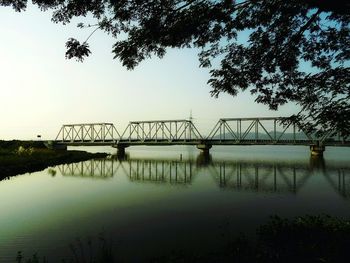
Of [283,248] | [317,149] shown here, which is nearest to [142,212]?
[283,248]

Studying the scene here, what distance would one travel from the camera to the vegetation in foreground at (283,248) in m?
11.3

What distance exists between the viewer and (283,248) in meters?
13.0

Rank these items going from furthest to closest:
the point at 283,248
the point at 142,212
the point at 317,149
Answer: the point at 317,149 < the point at 142,212 < the point at 283,248

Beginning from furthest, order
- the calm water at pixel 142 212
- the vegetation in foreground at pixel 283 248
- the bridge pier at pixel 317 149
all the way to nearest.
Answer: the bridge pier at pixel 317 149 < the calm water at pixel 142 212 < the vegetation in foreground at pixel 283 248

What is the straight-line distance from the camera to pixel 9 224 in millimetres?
19000

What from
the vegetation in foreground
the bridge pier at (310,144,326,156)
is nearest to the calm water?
the vegetation in foreground

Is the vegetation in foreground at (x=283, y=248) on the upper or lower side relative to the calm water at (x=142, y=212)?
upper

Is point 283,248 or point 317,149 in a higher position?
point 317,149

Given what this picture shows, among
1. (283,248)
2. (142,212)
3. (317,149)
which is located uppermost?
(317,149)

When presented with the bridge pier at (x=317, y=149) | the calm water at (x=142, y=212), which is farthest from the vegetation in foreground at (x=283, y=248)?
the bridge pier at (x=317, y=149)

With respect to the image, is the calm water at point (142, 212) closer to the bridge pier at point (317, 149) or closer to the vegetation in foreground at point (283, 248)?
the vegetation in foreground at point (283, 248)

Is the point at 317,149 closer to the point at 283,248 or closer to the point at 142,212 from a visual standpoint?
the point at 142,212

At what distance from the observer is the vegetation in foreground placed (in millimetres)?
11258

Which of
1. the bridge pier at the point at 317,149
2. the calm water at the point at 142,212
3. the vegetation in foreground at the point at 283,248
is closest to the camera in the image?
the vegetation in foreground at the point at 283,248
